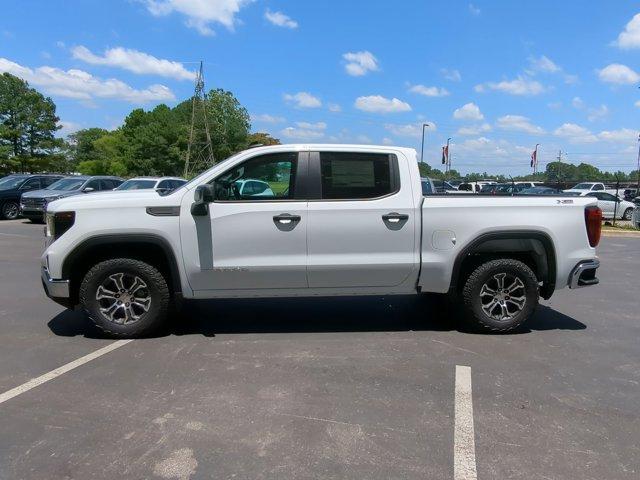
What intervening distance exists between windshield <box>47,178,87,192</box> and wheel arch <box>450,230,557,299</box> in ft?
58.8

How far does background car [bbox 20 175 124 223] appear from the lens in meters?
18.4

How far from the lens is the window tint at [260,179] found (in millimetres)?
5121

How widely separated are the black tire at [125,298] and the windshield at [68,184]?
16.3 metres

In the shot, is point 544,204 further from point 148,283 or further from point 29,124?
point 29,124

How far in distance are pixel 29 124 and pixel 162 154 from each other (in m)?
19.9

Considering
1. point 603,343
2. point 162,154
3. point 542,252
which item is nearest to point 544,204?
point 542,252

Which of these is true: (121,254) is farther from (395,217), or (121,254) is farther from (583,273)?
(583,273)

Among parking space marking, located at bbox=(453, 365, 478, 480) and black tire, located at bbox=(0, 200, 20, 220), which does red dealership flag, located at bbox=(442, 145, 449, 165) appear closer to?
black tire, located at bbox=(0, 200, 20, 220)

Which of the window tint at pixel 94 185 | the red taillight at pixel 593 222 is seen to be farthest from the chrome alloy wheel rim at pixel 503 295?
the window tint at pixel 94 185

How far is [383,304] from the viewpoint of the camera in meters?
6.78

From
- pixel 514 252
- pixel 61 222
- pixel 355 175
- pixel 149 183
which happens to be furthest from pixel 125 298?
pixel 149 183

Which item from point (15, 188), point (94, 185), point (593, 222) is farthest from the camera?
point (15, 188)

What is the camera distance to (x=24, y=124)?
63.8 m

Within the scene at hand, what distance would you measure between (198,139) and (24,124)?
2111 centimetres
